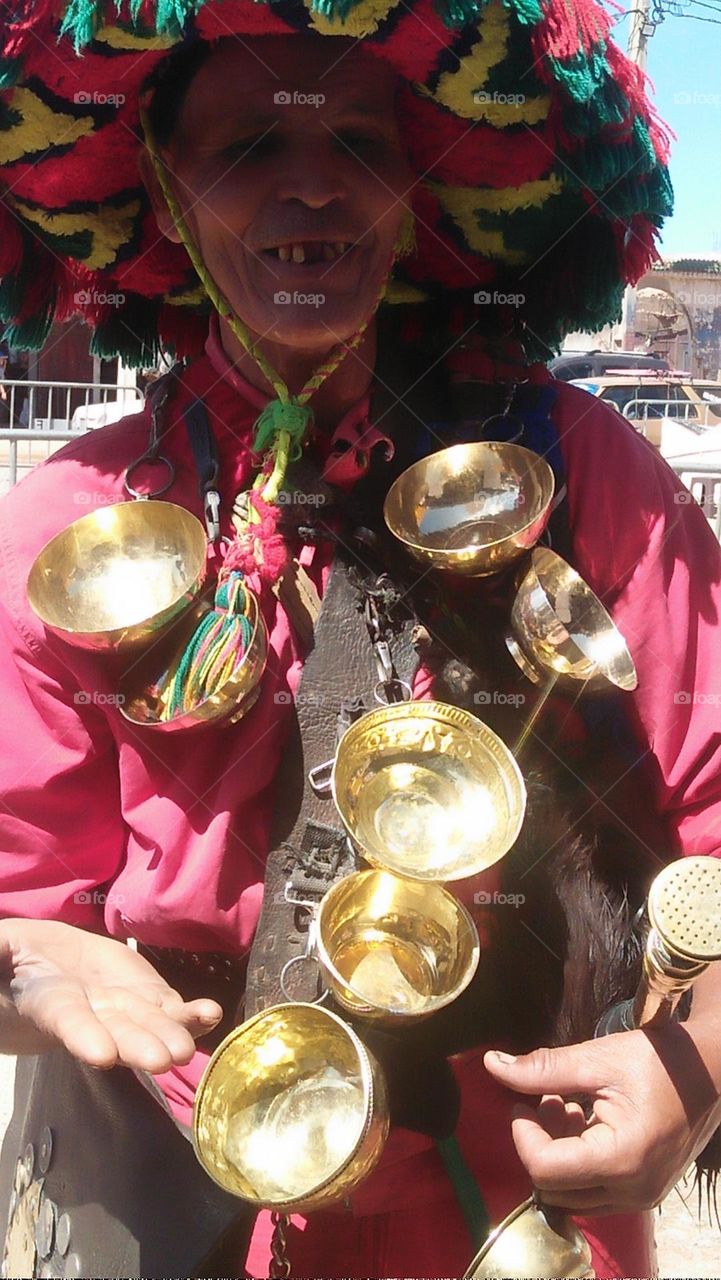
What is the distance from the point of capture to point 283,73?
138 cm

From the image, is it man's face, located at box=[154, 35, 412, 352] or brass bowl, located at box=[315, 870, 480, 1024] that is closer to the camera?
brass bowl, located at box=[315, 870, 480, 1024]

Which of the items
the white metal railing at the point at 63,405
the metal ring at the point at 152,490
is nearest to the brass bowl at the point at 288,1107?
the metal ring at the point at 152,490

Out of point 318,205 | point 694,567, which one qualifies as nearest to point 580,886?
point 694,567

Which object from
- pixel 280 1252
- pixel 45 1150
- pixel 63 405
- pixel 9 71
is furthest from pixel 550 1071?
pixel 63 405

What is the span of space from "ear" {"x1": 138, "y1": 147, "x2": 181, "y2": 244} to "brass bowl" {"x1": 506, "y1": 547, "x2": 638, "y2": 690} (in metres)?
0.71

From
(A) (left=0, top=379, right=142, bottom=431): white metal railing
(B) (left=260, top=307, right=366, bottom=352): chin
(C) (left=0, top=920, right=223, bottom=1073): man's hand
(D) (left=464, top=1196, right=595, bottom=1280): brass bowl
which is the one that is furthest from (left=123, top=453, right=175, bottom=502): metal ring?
(A) (left=0, top=379, right=142, bottom=431): white metal railing

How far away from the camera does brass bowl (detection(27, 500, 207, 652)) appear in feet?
4.51

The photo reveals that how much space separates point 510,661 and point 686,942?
0.44 m

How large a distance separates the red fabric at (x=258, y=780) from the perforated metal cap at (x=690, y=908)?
247mm

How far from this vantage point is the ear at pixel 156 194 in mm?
1572

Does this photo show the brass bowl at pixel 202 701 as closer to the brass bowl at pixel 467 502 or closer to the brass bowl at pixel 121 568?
the brass bowl at pixel 121 568

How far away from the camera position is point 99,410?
10211mm

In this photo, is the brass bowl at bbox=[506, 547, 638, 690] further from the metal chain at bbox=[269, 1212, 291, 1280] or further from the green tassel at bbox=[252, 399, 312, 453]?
the metal chain at bbox=[269, 1212, 291, 1280]

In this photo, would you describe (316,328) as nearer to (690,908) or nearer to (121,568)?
(121,568)
